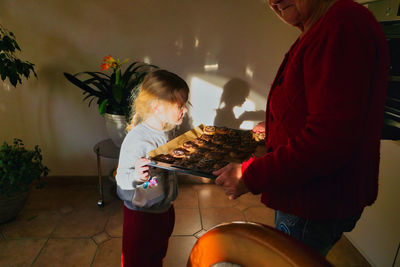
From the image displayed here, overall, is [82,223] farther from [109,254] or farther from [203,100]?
[203,100]

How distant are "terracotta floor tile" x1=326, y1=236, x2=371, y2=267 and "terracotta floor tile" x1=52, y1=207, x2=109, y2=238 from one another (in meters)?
1.61

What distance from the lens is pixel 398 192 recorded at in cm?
146

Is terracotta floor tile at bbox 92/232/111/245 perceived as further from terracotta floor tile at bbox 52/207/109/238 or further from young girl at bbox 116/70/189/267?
young girl at bbox 116/70/189/267

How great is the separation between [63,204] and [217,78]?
169cm

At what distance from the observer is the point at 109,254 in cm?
172

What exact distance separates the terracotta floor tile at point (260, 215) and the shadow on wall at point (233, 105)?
0.77 meters

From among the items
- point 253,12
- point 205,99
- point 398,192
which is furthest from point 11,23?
point 398,192

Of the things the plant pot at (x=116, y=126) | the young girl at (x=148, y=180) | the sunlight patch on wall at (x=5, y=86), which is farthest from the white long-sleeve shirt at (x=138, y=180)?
the sunlight patch on wall at (x=5, y=86)

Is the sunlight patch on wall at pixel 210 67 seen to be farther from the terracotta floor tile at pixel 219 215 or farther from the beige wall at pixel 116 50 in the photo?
the terracotta floor tile at pixel 219 215

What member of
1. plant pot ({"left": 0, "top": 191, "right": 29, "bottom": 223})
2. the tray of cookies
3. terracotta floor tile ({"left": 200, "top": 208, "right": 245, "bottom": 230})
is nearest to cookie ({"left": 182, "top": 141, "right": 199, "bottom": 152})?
the tray of cookies

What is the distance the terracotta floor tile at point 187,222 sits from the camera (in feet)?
6.43

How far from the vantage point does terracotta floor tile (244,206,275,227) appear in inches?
84.0

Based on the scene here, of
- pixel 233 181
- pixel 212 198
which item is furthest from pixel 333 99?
pixel 212 198

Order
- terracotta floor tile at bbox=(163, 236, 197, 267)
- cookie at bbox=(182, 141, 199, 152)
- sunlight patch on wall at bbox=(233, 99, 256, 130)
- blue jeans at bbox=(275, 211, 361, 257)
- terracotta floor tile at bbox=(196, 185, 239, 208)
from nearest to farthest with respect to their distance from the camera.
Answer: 1. blue jeans at bbox=(275, 211, 361, 257)
2. cookie at bbox=(182, 141, 199, 152)
3. terracotta floor tile at bbox=(163, 236, 197, 267)
4. terracotta floor tile at bbox=(196, 185, 239, 208)
5. sunlight patch on wall at bbox=(233, 99, 256, 130)
